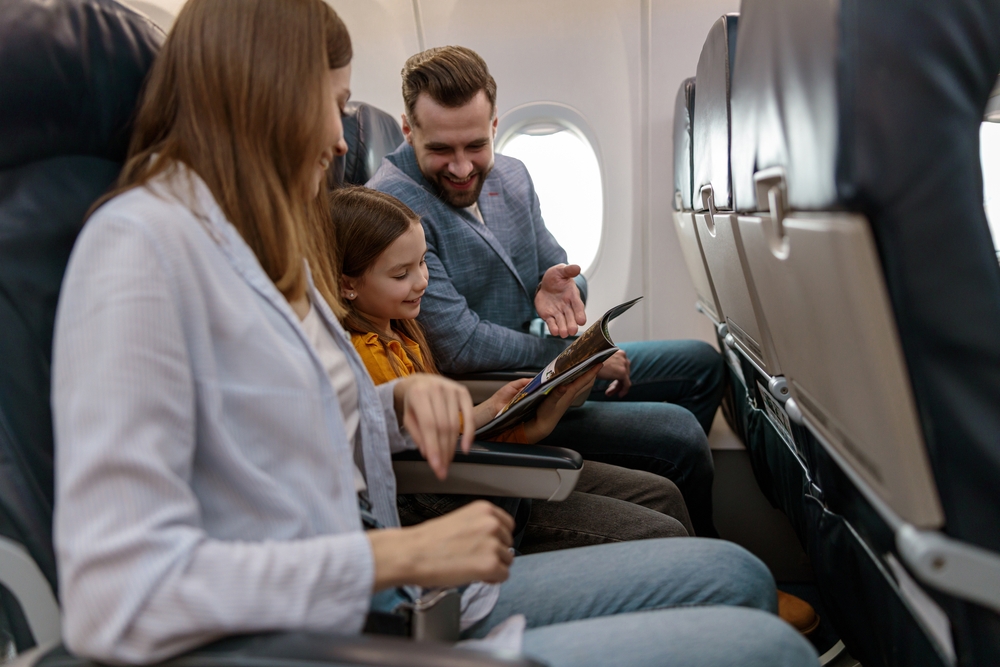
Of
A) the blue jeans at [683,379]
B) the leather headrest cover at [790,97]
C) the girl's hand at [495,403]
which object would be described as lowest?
the blue jeans at [683,379]

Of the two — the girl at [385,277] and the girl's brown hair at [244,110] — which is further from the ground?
the girl's brown hair at [244,110]

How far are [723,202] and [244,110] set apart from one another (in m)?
1.14

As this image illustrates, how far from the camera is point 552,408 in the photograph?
1813 mm

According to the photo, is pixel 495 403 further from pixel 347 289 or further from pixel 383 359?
pixel 347 289

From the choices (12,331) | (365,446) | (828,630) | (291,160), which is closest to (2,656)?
(12,331)

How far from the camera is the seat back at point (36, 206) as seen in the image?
100 cm

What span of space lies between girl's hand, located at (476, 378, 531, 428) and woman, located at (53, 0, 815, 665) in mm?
630

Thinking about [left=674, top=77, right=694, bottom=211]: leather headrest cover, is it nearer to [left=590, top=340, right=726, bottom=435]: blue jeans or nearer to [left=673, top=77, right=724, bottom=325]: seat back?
[left=673, top=77, right=724, bottom=325]: seat back

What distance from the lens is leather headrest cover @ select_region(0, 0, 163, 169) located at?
3.27 feet

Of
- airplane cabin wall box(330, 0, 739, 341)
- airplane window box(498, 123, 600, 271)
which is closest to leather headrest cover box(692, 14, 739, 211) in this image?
airplane cabin wall box(330, 0, 739, 341)

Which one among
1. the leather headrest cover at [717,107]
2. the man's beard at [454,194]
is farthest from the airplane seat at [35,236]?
the man's beard at [454,194]

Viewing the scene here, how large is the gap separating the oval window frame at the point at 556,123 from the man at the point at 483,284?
1.17m

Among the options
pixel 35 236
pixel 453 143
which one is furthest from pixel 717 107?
pixel 35 236

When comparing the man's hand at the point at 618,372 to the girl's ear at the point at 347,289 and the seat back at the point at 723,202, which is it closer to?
the seat back at the point at 723,202
